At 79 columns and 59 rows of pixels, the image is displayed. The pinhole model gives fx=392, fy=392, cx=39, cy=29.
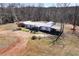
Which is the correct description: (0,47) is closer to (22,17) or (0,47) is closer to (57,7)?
(22,17)

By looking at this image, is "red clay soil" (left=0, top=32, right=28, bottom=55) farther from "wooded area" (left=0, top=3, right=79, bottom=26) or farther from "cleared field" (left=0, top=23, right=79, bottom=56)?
"wooded area" (left=0, top=3, right=79, bottom=26)

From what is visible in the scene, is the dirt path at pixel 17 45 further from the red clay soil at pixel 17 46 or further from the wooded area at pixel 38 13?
the wooded area at pixel 38 13

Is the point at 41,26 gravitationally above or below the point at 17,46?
above

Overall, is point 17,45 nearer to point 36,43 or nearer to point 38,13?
point 36,43

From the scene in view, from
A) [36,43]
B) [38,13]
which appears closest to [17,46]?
[36,43]

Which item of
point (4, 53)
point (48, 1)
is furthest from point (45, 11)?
point (4, 53)

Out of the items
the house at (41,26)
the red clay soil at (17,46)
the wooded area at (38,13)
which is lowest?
the red clay soil at (17,46)

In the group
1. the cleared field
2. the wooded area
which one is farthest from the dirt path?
the wooded area

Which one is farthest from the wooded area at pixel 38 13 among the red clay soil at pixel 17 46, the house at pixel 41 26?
the red clay soil at pixel 17 46
